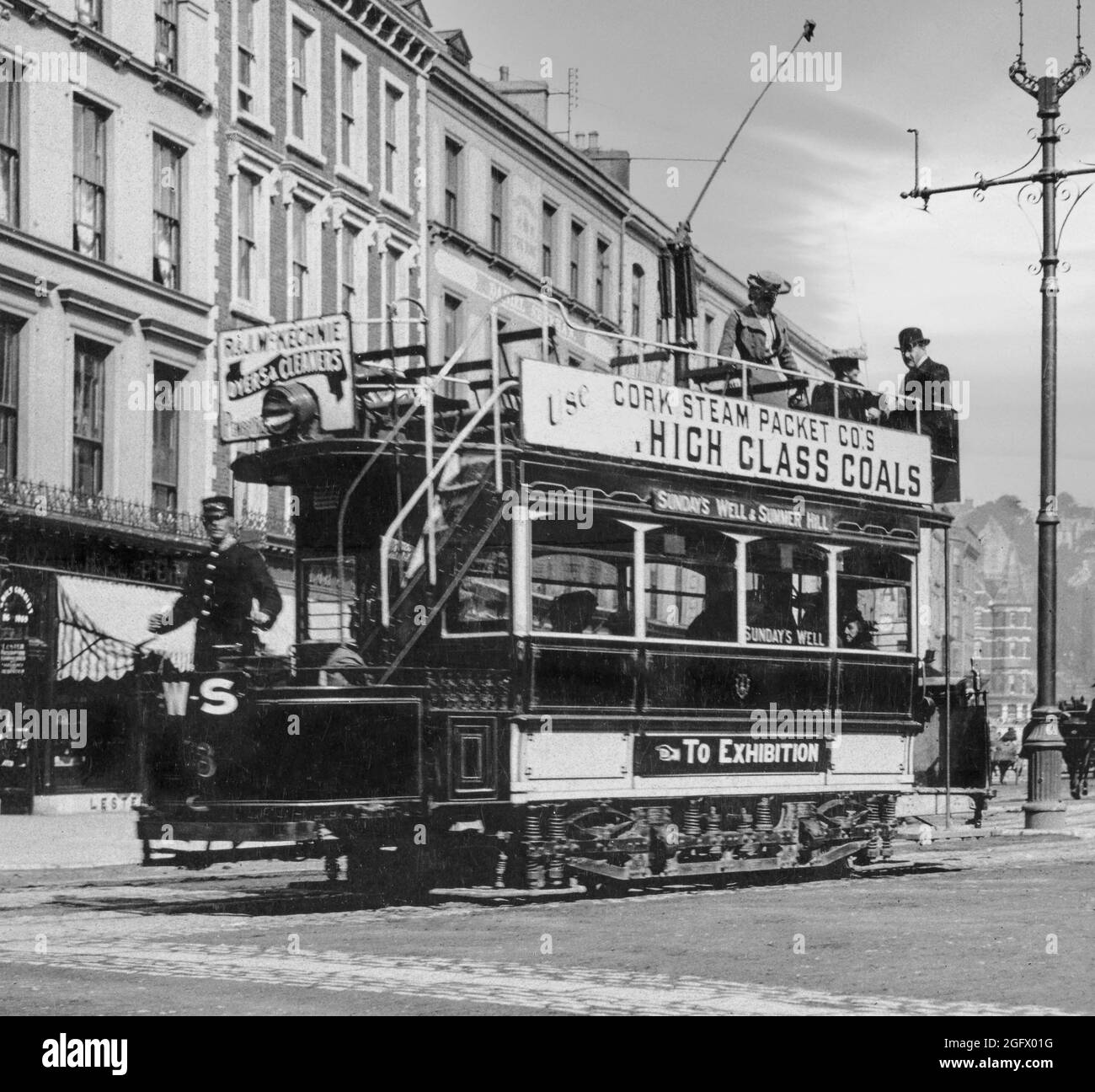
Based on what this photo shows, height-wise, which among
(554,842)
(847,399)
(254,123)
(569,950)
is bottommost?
(569,950)

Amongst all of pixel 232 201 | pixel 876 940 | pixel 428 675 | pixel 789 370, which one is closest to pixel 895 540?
pixel 789 370

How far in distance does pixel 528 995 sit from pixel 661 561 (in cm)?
626

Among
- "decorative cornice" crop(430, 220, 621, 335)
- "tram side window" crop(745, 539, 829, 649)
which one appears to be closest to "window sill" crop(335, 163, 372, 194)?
"decorative cornice" crop(430, 220, 621, 335)

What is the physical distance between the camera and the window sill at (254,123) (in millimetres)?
28359

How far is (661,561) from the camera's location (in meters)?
14.8

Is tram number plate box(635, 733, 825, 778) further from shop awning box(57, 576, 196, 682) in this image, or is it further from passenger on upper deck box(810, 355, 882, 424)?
shop awning box(57, 576, 196, 682)

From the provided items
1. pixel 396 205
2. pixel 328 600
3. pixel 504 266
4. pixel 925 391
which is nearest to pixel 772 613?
pixel 925 391

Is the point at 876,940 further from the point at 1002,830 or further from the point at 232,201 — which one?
the point at 232,201

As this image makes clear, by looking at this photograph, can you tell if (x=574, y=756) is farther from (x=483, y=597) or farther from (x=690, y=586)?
(x=690, y=586)

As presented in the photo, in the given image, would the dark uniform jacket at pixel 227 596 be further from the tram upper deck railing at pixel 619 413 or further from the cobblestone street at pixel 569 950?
the cobblestone street at pixel 569 950

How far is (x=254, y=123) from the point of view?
28.5 meters

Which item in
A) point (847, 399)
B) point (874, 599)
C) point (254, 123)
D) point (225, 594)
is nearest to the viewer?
point (225, 594)

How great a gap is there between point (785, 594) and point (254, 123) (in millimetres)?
15360

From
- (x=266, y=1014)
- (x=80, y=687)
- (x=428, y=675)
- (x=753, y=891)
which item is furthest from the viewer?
(x=80, y=687)
